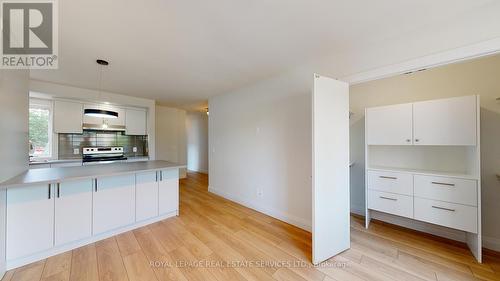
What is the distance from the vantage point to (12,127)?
1960mm

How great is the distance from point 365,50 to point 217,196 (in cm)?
383

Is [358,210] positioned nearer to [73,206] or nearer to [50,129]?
[73,206]

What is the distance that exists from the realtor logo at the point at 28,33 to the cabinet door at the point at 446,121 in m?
Result: 4.09

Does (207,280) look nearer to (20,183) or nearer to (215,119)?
(20,183)

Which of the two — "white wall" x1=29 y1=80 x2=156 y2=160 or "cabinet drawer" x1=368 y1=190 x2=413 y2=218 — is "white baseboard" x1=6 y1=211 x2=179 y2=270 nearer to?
"white wall" x1=29 y1=80 x2=156 y2=160

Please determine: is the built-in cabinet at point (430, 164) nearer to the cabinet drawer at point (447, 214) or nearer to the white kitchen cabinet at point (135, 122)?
the cabinet drawer at point (447, 214)

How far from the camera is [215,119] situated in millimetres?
4398

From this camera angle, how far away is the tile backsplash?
3.80 meters

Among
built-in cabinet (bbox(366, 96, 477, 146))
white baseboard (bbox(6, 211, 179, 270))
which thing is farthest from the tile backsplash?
built-in cabinet (bbox(366, 96, 477, 146))

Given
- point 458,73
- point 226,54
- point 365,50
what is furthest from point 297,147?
point 458,73

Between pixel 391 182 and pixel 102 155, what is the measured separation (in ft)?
18.5

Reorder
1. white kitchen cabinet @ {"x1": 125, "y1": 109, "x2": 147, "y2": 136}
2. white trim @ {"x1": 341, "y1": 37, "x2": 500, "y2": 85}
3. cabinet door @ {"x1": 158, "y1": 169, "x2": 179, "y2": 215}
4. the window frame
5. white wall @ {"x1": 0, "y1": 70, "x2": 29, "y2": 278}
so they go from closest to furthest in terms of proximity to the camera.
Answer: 1. white trim @ {"x1": 341, "y1": 37, "x2": 500, "y2": 85}
2. white wall @ {"x1": 0, "y1": 70, "x2": 29, "y2": 278}
3. cabinet door @ {"x1": 158, "y1": 169, "x2": 179, "y2": 215}
4. the window frame
5. white kitchen cabinet @ {"x1": 125, "y1": 109, "x2": 147, "y2": 136}

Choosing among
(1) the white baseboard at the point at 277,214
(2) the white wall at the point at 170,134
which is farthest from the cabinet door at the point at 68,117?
(1) the white baseboard at the point at 277,214

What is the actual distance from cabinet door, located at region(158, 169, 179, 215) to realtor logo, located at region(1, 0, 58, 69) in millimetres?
2063
